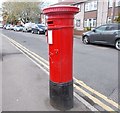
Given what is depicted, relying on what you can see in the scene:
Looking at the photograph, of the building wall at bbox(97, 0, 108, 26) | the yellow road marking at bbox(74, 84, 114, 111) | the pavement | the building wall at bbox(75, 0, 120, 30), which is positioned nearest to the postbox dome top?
the pavement

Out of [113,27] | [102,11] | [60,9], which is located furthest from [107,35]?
[102,11]

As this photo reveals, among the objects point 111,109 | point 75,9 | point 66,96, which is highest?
point 75,9

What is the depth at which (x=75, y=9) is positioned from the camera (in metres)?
3.46

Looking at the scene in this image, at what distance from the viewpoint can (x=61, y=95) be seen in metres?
3.67

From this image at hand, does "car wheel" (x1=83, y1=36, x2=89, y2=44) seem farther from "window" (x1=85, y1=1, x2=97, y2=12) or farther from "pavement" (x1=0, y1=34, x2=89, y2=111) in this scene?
"window" (x1=85, y1=1, x2=97, y2=12)

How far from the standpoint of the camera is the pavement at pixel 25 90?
3.89 m

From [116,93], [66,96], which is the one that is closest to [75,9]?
[66,96]

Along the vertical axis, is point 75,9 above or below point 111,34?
above

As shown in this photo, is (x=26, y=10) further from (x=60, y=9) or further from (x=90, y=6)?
(x=60, y=9)

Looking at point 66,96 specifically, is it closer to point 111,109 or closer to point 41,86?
point 111,109

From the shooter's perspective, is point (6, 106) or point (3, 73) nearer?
point (6, 106)

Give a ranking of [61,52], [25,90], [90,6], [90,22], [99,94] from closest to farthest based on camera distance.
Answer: [61,52]
[99,94]
[25,90]
[90,6]
[90,22]

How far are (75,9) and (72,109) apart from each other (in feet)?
5.97

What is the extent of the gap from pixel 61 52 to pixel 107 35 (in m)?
9.39
